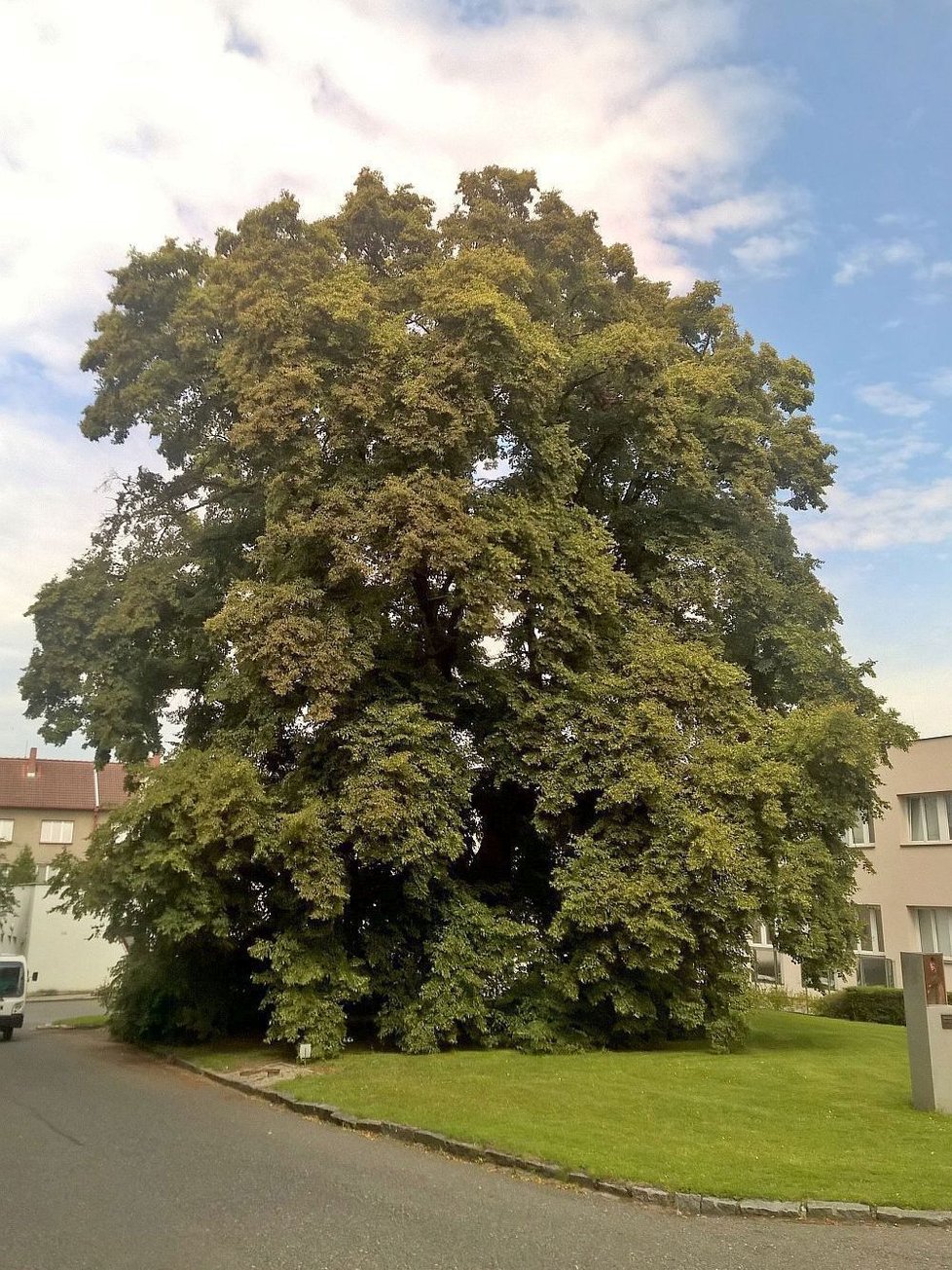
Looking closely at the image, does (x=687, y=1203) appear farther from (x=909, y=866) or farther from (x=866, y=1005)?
(x=909, y=866)

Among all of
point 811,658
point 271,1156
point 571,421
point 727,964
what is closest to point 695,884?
point 727,964

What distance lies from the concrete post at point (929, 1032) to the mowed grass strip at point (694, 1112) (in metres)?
0.32

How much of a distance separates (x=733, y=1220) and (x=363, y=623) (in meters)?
12.6

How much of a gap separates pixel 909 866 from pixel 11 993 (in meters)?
26.0

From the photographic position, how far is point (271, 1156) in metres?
10.4

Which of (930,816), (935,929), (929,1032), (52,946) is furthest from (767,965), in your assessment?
(52,946)

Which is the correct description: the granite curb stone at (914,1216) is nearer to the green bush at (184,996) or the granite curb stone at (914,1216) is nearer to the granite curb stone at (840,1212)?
the granite curb stone at (840,1212)

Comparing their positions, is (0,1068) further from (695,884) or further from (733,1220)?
(733,1220)

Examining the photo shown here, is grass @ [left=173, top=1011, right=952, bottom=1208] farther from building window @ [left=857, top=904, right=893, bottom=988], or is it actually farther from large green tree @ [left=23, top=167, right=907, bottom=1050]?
building window @ [left=857, top=904, right=893, bottom=988]

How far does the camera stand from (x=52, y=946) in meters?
44.9

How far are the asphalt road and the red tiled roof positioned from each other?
45.5 meters

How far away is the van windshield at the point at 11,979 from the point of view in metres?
25.5

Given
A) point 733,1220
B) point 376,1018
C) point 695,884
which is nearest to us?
point 733,1220

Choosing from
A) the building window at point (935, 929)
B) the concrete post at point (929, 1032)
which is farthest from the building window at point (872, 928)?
the concrete post at point (929, 1032)
